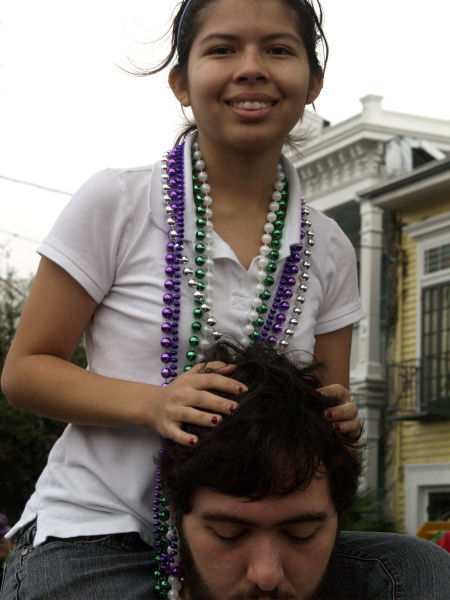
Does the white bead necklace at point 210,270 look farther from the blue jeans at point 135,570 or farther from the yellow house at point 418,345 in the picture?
the yellow house at point 418,345

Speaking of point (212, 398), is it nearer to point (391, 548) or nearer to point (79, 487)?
point (79, 487)

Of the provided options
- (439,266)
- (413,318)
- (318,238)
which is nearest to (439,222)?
(439,266)

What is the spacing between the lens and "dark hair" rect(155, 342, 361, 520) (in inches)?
74.7

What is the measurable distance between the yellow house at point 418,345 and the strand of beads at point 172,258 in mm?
14979

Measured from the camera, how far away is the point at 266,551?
74.3 inches

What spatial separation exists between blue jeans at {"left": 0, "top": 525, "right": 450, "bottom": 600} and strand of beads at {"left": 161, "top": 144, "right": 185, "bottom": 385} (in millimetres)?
425

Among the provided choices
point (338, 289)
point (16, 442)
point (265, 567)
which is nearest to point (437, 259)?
point (16, 442)

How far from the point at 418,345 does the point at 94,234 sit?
16.8m

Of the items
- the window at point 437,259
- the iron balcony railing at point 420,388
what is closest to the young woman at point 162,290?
the iron balcony railing at point 420,388

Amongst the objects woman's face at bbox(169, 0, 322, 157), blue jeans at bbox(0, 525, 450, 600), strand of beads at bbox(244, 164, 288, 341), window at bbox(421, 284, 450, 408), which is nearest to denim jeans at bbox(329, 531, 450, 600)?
blue jeans at bbox(0, 525, 450, 600)

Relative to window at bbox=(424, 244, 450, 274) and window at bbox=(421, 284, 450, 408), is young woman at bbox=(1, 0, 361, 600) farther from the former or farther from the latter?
window at bbox=(424, 244, 450, 274)

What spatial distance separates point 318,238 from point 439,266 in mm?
15892

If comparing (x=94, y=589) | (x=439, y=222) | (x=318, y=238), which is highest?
(x=439, y=222)

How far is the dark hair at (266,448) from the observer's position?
6.22 feet
